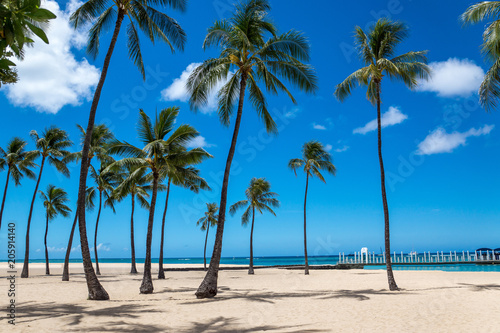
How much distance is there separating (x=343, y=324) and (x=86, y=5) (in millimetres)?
13626

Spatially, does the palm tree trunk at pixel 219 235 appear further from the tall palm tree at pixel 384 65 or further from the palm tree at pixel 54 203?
the palm tree at pixel 54 203

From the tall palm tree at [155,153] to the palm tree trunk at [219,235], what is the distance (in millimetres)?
2474

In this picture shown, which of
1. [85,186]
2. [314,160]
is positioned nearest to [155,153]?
[85,186]

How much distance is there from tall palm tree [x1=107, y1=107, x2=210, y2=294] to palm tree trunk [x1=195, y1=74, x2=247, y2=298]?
97.4 inches

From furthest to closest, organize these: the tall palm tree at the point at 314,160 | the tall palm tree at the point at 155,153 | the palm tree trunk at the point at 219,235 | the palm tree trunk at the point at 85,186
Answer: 1. the tall palm tree at the point at 314,160
2. the tall palm tree at the point at 155,153
3. the palm tree trunk at the point at 219,235
4. the palm tree trunk at the point at 85,186

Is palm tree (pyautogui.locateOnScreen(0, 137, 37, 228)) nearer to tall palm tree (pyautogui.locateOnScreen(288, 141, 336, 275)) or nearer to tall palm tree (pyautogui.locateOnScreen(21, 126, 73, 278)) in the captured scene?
tall palm tree (pyautogui.locateOnScreen(21, 126, 73, 278))

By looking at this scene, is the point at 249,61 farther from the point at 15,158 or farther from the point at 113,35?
the point at 15,158

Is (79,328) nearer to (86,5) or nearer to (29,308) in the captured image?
(29,308)

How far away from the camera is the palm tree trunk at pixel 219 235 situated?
13484mm

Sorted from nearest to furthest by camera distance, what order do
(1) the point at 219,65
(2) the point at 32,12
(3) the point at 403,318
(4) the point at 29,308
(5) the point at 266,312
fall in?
(2) the point at 32,12, (3) the point at 403,318, (5) the point at 266,312, (4) the point at 29,308, (1) the point at 219,65

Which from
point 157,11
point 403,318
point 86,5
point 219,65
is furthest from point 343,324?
point 86,5

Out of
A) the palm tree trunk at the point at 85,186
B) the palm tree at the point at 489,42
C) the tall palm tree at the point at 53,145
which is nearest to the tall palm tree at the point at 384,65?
the palm tree at the point at 489,42

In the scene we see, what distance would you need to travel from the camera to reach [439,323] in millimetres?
8500

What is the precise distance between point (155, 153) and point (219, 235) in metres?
4.81
